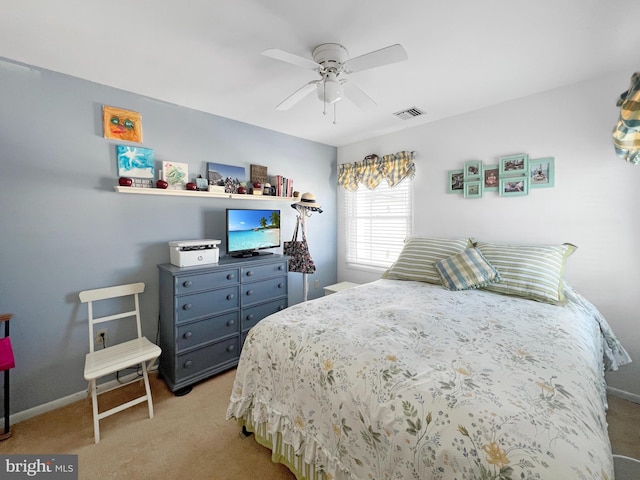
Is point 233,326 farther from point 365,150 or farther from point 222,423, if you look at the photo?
point 365,150

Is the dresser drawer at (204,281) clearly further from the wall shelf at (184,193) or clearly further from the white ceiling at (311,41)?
the white ceiling at (311,41)

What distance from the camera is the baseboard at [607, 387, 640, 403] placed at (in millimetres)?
1982

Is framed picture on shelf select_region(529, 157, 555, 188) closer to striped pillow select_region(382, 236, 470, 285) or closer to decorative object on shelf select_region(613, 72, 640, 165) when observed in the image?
decorative object on shelf select_region(613, 72, 640, 165)

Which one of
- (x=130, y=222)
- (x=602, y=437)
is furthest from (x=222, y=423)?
(x=602, y=437)

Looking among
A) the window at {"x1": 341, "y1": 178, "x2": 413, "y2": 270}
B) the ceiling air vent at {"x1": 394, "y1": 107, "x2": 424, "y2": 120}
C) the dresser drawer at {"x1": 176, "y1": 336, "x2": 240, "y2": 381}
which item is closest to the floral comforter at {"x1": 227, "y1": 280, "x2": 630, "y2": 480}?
the dresser drawer at {"x1": 176, "y1": 336, "x2": 240, "y2": 381}

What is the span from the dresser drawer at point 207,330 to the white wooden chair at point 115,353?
0.68ft

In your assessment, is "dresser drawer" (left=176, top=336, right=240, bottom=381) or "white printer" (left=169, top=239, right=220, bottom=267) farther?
"white printer" (left=169, top=239, right=220, bottom=267)

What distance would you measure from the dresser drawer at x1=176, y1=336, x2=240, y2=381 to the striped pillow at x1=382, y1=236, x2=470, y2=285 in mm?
1632

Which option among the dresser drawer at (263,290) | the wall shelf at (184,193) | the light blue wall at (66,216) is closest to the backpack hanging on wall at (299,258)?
the dresser drawer at (263,290)

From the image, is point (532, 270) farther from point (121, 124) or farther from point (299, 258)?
point (121, 124)

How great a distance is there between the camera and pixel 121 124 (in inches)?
86.3

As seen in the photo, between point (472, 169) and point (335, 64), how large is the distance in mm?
1853

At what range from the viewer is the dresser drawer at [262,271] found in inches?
99.2

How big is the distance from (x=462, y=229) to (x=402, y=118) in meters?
1.37
